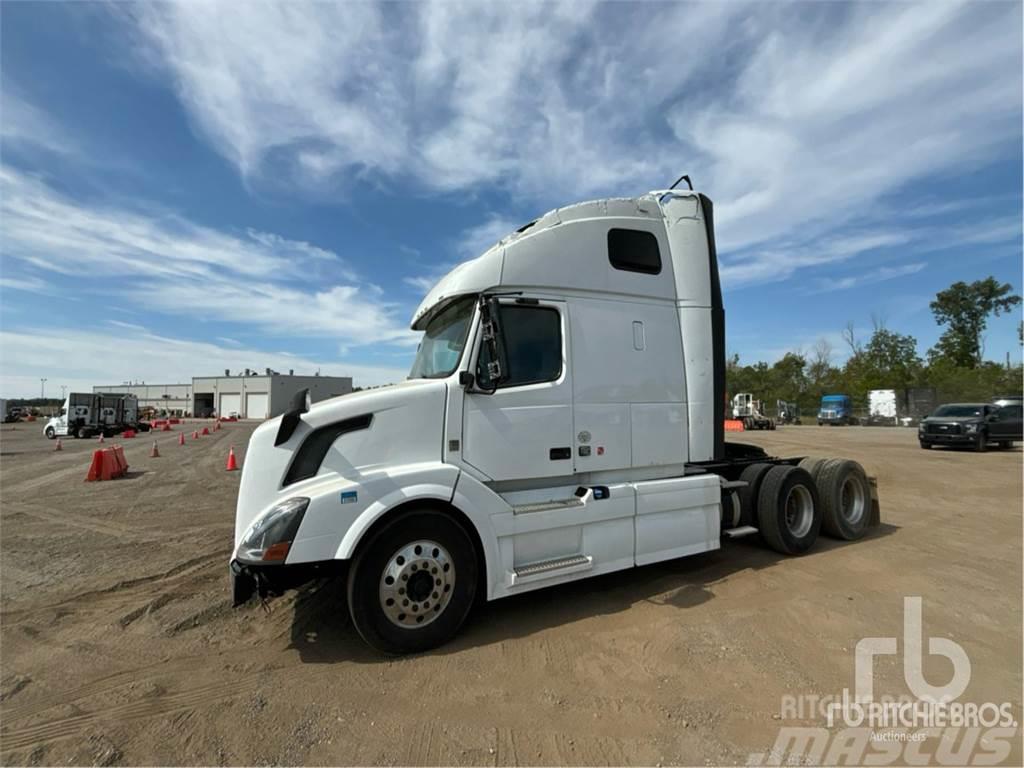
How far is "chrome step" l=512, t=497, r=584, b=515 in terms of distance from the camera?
13.0 ft

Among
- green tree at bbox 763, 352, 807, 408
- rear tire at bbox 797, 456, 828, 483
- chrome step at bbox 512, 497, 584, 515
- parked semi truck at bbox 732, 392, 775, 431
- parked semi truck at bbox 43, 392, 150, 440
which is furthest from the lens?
green tree at bbox 763, 352, 807, 408

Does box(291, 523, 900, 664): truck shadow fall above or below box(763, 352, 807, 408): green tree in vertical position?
below

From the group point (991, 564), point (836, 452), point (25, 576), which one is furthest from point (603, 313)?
point (836, 452)

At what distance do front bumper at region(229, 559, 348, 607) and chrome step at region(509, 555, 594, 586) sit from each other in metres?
1.28

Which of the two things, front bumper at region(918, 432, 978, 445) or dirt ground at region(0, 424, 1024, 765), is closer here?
dirt ground at region(0, 424, 1024, 765)

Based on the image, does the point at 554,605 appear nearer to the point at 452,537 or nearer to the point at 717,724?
the point at 452,537

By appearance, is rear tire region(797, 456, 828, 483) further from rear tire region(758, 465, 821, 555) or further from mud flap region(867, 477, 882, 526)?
mud flap region(867, 477, 882, 526)

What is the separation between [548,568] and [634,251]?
3053 mm

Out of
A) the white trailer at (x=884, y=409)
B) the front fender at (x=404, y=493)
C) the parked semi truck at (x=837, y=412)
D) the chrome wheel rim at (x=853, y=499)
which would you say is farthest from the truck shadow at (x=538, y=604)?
the white trailer at (x=884, y=409)

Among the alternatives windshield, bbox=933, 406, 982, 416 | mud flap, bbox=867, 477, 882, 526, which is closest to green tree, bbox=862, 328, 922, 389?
windshield, bbox=933, 406, 982, 416

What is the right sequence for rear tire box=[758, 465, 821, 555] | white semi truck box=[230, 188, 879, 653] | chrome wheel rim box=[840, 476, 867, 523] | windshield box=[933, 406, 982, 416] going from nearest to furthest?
white semi truck box=[230, 188, 879, 653] < rear tire box=[758, 465, 821, 555] < chrome wheel rim box=[840, 476, 867, 523] < windshield box=[933, 406, 982, 416]

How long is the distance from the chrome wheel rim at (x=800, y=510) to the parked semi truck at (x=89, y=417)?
110 ft

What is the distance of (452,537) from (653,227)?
3577mm

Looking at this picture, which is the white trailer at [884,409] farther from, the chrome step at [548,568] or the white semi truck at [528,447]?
the chrome step at [548,568]
